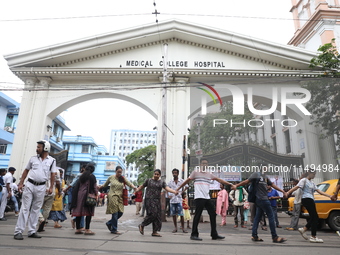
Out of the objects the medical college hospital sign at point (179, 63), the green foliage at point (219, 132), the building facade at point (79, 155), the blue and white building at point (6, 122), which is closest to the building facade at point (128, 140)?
the building facade at point (79, 155)

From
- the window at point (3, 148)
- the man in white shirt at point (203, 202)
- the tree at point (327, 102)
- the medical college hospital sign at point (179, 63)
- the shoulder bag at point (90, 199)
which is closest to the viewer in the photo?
the man in white shirt at point (203, 202)

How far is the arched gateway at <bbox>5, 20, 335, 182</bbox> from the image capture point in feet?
48.1

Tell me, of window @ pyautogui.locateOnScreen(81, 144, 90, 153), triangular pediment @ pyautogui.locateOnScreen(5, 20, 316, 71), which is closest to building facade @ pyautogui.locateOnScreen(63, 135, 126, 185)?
window @ pyautogui.locateOnScreen(81, 144, 90, 153)

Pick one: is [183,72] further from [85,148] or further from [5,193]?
[85,148]

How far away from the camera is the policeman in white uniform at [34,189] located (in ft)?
16.9

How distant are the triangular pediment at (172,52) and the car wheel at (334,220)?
893 cm

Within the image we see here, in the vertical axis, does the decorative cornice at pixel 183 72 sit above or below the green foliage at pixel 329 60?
above

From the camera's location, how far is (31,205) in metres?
5.47

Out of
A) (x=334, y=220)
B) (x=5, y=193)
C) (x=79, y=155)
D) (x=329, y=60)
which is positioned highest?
(x=79, y=155)

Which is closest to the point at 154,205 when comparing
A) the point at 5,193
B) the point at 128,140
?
the point at 5,193

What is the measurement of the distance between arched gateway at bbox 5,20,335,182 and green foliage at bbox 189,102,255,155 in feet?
4.93

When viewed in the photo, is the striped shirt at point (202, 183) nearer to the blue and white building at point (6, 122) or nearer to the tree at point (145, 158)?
the blue and white building at point (6, 122)

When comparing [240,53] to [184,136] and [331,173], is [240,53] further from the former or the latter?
[331,173]

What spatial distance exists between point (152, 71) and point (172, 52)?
1.92m
